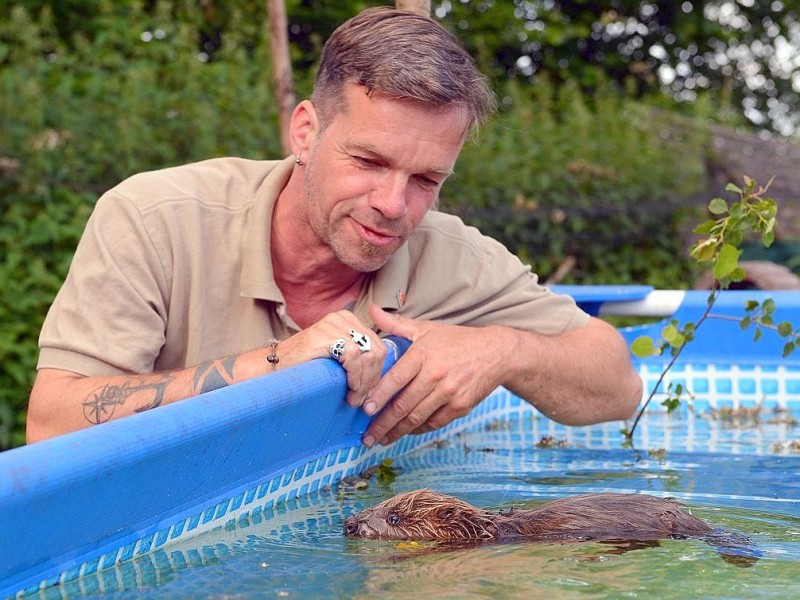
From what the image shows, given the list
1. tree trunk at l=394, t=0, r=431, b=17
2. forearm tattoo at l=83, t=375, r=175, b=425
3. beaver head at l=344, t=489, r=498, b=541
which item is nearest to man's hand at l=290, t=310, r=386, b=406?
forearm tattoo at l=83, t=375, r=175, b=425

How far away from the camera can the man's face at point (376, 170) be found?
11.4ft

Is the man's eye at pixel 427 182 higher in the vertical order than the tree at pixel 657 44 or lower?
lower

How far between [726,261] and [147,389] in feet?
7.06

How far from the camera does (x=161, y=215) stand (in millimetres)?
3555

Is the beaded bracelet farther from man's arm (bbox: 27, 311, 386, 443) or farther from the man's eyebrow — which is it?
the man's eyebrow

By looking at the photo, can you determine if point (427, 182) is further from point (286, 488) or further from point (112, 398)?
point (112, 398)

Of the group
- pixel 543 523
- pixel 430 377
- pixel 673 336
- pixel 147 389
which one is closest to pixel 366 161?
pixel 430 377

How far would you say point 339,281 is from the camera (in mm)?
3984

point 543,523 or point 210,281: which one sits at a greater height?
point 210,281

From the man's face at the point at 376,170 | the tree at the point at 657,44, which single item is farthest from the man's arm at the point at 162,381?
the tree at the point at 657,44

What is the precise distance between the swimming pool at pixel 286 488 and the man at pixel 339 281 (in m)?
0.25

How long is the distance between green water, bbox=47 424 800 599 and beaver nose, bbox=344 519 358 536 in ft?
0.10

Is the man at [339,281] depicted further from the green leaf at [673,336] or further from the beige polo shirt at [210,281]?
the green leaf at [673,336]

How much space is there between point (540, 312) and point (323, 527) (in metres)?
1.36
